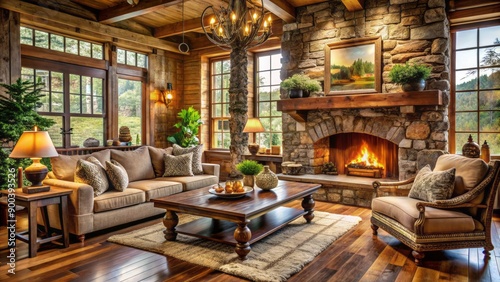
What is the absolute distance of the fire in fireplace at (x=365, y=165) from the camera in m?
5.64

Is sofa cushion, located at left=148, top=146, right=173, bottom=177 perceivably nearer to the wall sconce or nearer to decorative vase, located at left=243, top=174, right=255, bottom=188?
decorative vase, located at left=243, top=174, right=255, bottom=188

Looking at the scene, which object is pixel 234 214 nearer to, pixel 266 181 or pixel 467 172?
pixel 266 181

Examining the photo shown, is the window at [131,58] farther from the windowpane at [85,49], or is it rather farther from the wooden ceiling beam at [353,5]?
the wooden ceiling beam at [353,5]

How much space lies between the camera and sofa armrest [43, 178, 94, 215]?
358 centimetres

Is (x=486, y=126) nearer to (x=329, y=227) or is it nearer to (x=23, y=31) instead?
(x=329, y=227)

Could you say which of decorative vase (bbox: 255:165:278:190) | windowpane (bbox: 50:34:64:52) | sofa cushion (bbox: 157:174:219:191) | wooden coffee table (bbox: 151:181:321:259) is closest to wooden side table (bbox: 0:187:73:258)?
wooden coffee table (bbox: 151:181:321:259)

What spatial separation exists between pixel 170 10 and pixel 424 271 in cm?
582

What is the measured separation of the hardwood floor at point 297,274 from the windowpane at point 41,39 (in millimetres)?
3407

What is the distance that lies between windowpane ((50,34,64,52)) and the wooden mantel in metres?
3.90

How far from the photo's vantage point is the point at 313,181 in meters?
5.59

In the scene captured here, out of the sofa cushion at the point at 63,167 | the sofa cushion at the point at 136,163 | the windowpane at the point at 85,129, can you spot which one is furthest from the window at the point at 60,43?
the sofa cushion at the point at 63,167

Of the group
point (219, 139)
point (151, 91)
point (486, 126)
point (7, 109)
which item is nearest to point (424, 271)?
point (486, 126)

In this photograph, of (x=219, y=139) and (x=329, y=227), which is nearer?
(x=329, y=227)

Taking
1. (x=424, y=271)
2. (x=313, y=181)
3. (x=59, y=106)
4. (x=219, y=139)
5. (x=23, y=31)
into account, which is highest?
(x=23, y=31)
